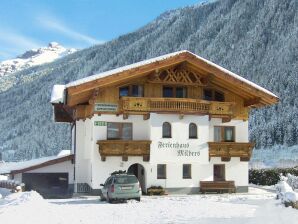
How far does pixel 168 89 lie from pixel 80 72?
162 meters

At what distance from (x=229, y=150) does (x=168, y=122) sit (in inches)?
182

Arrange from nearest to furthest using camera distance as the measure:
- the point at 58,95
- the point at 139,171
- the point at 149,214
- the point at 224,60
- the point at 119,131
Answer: the point at 149,214, the point at 119,131, the point at 139,171, the point at 58,95, the point at 224,60

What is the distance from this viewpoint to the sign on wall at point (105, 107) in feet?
103

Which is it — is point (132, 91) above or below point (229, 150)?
above

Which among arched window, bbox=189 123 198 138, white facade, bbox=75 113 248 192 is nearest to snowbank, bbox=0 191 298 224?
white facade, bbox=75 113 248 192

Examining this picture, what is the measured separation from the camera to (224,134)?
34.6 m

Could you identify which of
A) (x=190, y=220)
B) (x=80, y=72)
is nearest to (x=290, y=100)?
(x=190, y=220)

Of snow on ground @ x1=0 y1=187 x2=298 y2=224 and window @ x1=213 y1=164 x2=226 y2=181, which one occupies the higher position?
window @ x1=213 y1=164 x2=226 y2=181

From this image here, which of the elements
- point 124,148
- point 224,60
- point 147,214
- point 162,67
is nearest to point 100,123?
point 124,148

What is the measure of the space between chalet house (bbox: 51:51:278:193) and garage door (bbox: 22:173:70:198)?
3.85 m

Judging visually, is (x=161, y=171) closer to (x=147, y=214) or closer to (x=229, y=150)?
(x=229, y=150)

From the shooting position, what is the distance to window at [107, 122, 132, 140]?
32062mm

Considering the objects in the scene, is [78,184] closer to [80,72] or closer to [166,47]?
[166,47]

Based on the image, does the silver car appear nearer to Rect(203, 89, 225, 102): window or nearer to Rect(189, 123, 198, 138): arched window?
Rect(189, 123, 198, 138): arched window
